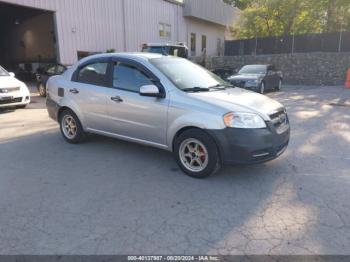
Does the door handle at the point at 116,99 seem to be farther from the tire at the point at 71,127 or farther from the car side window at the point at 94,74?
the tire at the point at 71,127

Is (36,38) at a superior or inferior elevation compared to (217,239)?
superior

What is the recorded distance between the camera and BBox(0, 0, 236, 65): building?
18.1m

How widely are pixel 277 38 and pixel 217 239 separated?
83.7ft

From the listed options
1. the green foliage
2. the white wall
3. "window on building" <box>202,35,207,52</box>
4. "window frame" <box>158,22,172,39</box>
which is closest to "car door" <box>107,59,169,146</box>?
"window frame" <box>158,22,172,39</box>

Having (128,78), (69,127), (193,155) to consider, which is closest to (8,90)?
(69,127)

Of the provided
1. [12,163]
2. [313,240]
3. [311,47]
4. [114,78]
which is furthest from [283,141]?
[311,47]

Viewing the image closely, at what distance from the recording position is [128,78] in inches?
216

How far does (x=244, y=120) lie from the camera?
4457mm

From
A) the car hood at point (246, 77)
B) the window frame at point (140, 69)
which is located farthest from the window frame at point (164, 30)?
the window frame at point (140, 69)

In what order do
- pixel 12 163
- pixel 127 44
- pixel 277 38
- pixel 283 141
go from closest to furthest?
pixel 283 141
pixel 12 163
pixel 127 44
pixel 277 38

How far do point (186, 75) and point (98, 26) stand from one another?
16025 millimetres

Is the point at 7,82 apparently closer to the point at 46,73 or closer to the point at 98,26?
the point at 46,73

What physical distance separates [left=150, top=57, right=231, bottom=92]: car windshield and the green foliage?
24800 millimetres

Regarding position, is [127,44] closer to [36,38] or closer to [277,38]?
[36,38]
